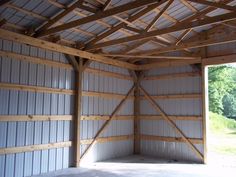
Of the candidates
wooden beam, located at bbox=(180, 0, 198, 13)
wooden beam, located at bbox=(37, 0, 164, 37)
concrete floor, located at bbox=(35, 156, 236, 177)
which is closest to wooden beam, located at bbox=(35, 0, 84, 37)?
wooden beam, located at bbox=(37, 0, 164, 37)

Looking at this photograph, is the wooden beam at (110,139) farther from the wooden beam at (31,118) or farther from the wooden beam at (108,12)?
the wooden beam at (108,12)

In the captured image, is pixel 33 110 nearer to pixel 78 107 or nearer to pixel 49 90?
pixel 49 90

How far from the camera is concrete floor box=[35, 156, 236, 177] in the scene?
21.4ft

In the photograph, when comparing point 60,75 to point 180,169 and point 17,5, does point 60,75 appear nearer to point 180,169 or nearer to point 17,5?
point 17,5

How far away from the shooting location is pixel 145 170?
702cm

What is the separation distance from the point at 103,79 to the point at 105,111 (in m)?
1.05

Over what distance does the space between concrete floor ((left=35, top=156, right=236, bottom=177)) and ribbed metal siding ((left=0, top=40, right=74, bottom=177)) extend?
47 cm

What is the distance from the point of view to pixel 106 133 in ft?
28.4

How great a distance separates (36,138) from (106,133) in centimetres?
272

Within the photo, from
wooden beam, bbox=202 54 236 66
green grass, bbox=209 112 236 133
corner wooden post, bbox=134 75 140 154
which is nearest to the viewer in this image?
wooden beam, bbox=202 54 236 66

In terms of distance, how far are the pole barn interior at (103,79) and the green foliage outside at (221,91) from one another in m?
10.7

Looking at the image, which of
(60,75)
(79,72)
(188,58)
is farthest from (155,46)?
(60,75)

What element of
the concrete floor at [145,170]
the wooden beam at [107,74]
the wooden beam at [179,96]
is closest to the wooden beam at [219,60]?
the wooden beam at [179,96]

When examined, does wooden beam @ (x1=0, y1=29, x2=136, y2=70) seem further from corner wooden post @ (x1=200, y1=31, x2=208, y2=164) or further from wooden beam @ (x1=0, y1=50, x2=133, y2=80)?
corner wooden post @ (x1=200, y1=31, x2=208, y2=164)
